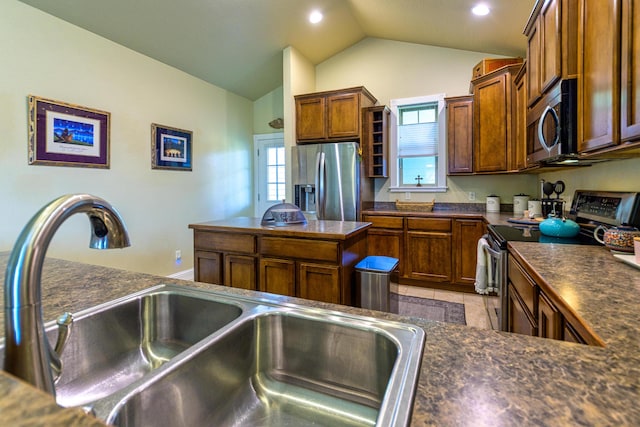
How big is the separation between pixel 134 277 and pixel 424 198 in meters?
3.89

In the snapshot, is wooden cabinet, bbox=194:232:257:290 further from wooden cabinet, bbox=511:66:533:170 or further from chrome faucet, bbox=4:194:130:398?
wooden cabinet, bbox=511:66:533:170

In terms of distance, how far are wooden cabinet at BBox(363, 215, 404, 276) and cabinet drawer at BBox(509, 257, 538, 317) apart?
2.08m

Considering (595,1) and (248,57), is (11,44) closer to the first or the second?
(248,57)

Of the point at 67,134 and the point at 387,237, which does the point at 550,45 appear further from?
the point at 67,134

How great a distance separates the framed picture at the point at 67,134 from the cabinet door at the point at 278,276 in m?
2.04

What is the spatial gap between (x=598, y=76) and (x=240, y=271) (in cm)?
250

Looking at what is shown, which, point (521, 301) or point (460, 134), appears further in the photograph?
point (460, 134)

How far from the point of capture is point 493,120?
11.4 feet

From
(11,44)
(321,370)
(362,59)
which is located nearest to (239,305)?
(321,370)

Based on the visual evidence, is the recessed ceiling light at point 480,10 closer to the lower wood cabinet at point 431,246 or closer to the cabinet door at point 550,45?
the cabinet door at point 550,45

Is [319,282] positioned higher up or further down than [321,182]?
further down

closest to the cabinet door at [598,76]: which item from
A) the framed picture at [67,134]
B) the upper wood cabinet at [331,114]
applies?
the upper wood cabinet at [331,114]

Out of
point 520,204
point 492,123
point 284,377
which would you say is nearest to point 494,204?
point 520,204

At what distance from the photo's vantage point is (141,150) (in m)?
3.53
